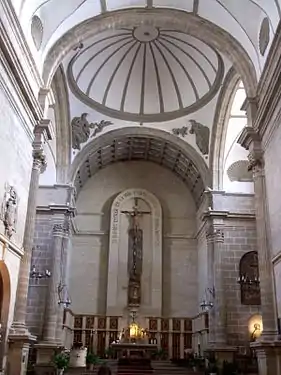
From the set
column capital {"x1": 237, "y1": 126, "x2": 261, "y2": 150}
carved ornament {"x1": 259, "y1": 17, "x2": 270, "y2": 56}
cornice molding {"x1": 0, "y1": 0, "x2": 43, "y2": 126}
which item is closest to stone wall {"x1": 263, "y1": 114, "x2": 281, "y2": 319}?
column capital {"x1": 237, "y1": 126, "x2": 261, "y2": 150}

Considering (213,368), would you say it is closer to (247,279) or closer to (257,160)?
(247,279)

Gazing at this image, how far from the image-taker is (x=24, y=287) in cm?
1207

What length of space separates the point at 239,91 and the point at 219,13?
18.5 ft

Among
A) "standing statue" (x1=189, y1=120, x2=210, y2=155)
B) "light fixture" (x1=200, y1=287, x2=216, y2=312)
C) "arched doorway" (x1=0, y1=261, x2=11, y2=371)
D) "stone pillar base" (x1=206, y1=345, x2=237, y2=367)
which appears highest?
"standing statue" (x1=189, y1=120, x2=210, y2=155)

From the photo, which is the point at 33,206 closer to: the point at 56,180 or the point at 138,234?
the point at 56,180

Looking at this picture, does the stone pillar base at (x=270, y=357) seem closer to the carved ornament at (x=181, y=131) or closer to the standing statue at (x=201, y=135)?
the standing statue at (x=201, y=135)

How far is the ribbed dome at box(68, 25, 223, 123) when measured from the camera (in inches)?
749

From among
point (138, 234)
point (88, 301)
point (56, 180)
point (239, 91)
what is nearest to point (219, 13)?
point (239, 91)

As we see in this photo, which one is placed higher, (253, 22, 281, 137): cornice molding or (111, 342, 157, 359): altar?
(253, 22, 281, 137): cornice molding

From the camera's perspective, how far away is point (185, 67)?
20344 mm

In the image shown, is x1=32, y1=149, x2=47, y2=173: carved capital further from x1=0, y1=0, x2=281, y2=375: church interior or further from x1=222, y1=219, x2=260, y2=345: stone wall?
x1=222, y1=219, x2=260, y2=345: stone wall

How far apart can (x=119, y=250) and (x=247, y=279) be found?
7.80 meters

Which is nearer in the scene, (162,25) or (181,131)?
(162,25)

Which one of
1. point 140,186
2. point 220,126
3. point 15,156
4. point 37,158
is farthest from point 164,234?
point 15,156
